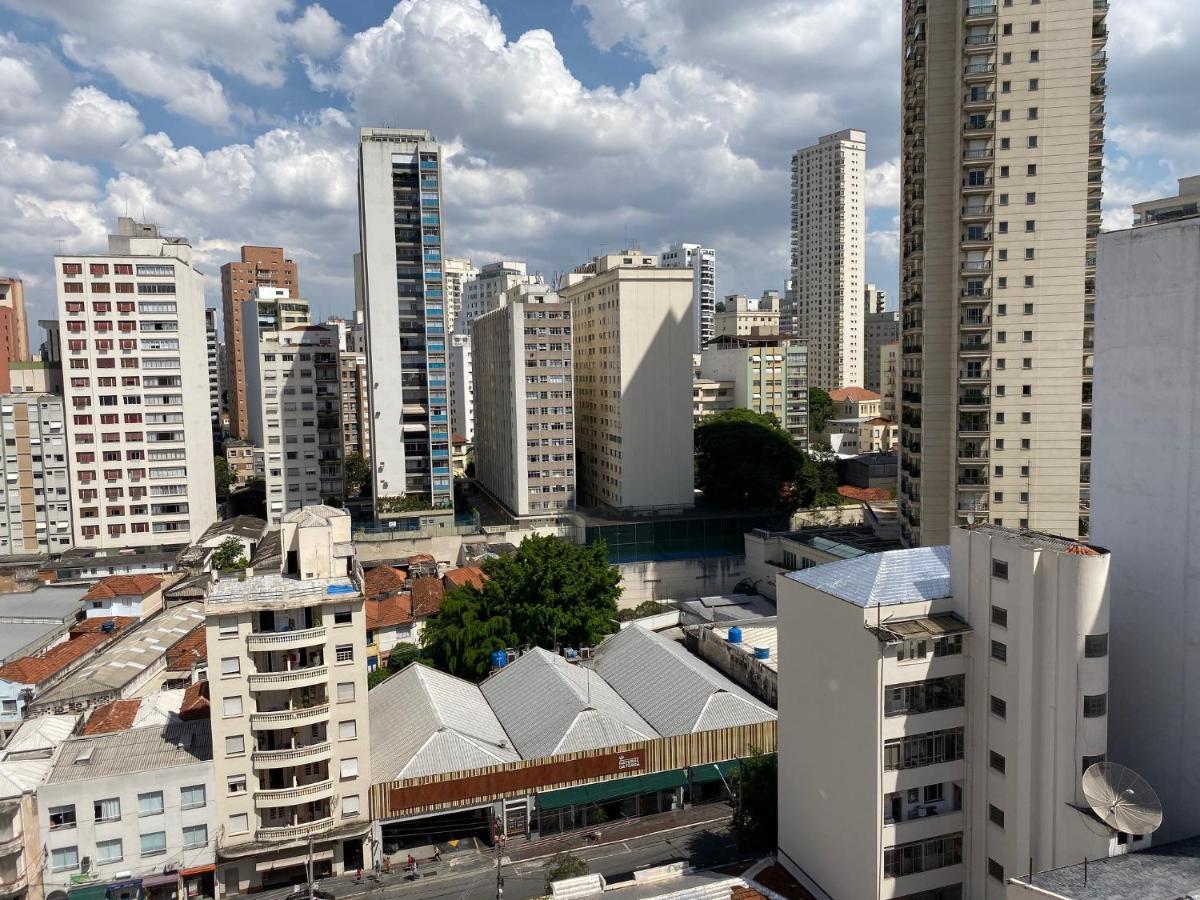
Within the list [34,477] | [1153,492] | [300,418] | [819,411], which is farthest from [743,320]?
[1153,492]

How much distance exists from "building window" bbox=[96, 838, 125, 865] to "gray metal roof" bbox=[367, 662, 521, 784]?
8.77m

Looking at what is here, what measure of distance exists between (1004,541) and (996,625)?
238 cm

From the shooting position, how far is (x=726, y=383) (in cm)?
10944

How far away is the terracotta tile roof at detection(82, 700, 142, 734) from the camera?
3733 centimetres

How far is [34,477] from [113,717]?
4745cm

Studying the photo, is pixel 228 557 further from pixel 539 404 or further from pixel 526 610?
pixel 526 610

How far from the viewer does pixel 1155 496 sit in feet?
80.6

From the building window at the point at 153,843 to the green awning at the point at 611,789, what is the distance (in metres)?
13.7

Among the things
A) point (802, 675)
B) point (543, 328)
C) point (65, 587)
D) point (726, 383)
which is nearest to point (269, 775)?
point (802, 675)

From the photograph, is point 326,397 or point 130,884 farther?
point 326,397

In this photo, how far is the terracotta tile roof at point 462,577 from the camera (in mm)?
59094

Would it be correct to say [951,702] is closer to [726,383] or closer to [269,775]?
[269,775]

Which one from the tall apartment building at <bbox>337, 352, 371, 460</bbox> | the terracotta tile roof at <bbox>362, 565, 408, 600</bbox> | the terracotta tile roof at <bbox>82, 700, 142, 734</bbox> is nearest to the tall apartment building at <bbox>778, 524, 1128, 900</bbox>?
the terracotta tile roof at <bbox>82, 700, 142, 734</bbox>

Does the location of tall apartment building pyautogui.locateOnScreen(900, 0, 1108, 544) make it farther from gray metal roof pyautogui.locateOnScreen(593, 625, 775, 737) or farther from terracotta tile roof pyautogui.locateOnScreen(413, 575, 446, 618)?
terracotta tile roof pyautogui.locateOnScreen(413, 575, 446, 618)
